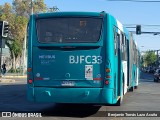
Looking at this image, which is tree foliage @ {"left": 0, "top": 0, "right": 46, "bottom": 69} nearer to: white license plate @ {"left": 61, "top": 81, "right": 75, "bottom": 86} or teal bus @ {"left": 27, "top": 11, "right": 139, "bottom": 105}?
teal bus @ {"left": 27, "top": 11, "right": 139, "bottom": 105}

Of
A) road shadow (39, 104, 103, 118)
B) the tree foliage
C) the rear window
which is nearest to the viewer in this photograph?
the rear window

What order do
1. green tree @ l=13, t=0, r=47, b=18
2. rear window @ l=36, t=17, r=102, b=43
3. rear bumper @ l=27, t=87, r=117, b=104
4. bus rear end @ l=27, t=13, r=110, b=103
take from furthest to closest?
green tree @ l=13, t=0, r=47, b=18, rear window @ l=36, t=17, r=102, b=43, bus rear end @ l=27, t=13, r=110, b=103, rear bumper @ l=27, t=87, r=117, b=104

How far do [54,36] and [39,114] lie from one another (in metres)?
2.51

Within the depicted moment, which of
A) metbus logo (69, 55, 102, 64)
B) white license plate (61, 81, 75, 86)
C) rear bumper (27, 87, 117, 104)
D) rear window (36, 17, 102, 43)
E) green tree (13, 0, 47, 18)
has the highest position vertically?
green tree (13, 0, 47, 18)

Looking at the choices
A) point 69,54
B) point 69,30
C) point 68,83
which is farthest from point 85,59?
point 69,30

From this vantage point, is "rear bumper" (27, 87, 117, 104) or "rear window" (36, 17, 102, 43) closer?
"rear bumper" (27, 87, 117, 104)

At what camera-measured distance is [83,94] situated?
11828 mm

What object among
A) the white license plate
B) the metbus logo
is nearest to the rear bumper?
the white license plate

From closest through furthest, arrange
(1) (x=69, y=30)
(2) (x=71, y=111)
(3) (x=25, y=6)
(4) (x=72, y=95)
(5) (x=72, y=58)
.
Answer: (4) (x=72, y=95)
(5) (x=72, y=58)
(1) (x=69, y=30)
(2) (x=71, y=111)
(3) (x=25, y=6)

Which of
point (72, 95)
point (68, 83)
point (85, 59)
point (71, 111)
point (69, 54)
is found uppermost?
point (69, 54)

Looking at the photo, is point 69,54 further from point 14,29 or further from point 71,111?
point 14,29

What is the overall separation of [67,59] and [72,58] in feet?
0.51

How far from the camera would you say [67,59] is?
1204 centimetres

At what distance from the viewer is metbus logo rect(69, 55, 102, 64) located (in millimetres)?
11887
